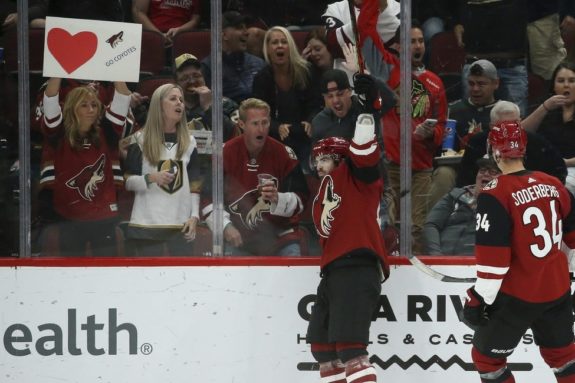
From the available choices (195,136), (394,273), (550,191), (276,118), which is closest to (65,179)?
(195,136)

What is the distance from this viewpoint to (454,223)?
5.05 meters

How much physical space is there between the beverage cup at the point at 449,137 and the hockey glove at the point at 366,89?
0.40 meters

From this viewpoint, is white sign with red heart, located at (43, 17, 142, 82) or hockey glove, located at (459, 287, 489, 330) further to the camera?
white sign with red heart, located at (43, 17, 142, 82)

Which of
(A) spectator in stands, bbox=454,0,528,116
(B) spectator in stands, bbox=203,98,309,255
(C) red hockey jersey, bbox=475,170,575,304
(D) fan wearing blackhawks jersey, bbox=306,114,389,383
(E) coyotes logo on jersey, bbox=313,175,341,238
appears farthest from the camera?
(B) spectator in stands, bbox=203,98,309,255

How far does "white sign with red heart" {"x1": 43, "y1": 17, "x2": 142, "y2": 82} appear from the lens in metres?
4.98

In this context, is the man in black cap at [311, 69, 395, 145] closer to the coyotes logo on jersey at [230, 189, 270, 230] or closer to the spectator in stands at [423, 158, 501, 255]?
the coyotes logo on jersey at [230, 189, 270, 230]

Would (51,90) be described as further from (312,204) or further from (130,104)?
(312,204)

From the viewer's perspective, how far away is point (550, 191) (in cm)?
439

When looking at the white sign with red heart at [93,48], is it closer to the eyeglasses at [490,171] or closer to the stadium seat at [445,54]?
the stadium seat at [445,54]

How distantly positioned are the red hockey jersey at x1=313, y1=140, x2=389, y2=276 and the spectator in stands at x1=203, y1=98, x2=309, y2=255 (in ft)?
0.89

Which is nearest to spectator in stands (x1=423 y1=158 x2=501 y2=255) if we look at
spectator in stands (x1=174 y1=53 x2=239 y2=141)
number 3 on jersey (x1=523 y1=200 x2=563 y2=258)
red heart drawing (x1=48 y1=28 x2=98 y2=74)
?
number 3 on jersey (x1=523 y1=200 x2=563 y2=258)

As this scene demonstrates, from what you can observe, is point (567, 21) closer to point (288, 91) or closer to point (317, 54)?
point (317, 54)

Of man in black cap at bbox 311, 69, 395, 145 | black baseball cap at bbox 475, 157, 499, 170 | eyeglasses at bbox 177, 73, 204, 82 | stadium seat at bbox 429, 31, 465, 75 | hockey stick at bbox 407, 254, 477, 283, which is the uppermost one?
stadium seat at bbox 429, 31, 465, 75

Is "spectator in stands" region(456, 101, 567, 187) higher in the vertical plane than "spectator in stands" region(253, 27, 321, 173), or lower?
lower
